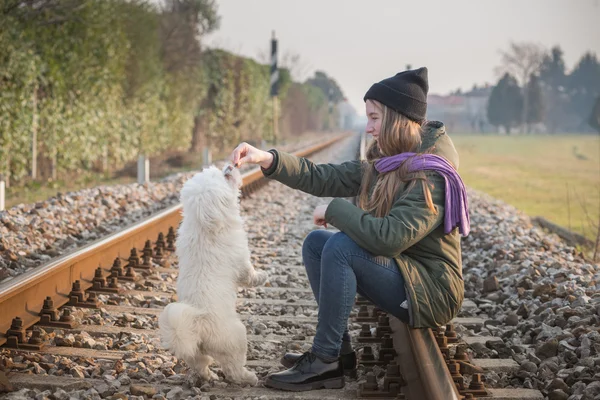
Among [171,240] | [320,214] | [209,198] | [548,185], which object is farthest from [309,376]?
[548,185]

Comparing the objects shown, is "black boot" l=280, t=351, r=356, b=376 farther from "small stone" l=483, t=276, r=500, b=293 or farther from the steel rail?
"small stone" l=483, t=276, r=500, b=293

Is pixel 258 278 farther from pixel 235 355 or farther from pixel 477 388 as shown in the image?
pixel 477 388

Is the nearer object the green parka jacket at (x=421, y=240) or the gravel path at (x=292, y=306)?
the green parka jacket at (x=421, y=240)

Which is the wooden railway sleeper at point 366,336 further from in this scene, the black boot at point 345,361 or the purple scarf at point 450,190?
the purple scarf at point 450,190

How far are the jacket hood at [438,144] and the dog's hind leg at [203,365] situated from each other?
4.80 ft

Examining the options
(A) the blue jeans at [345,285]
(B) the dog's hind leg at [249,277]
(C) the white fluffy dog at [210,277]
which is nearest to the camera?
(C) the white fluffy dog at [210,277]

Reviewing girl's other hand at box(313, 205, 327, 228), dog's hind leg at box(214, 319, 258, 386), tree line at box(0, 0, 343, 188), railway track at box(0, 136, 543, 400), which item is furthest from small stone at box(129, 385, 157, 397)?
tree line at box(0, 0, 343, 188)

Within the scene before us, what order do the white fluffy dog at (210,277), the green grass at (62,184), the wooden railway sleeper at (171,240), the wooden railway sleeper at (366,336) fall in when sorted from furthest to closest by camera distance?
the green grass at (62,184), the wooden railway sleeper at (171,240), the wooden railway sleeper at (366,336), the white fluffy dog at (210,277)

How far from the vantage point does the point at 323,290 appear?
3.66 meters

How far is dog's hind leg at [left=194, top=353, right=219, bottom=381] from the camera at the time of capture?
3607mm

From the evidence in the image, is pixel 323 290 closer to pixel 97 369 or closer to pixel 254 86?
pixel 97 369

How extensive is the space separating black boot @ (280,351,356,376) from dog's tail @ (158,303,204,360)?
0.64 meters

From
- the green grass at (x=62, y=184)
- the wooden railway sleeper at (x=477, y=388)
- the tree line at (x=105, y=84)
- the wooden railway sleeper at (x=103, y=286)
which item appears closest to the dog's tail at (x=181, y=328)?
the wooden railway sleeper at (x=477, y=388)

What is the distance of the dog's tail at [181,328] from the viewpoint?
3.32 m
